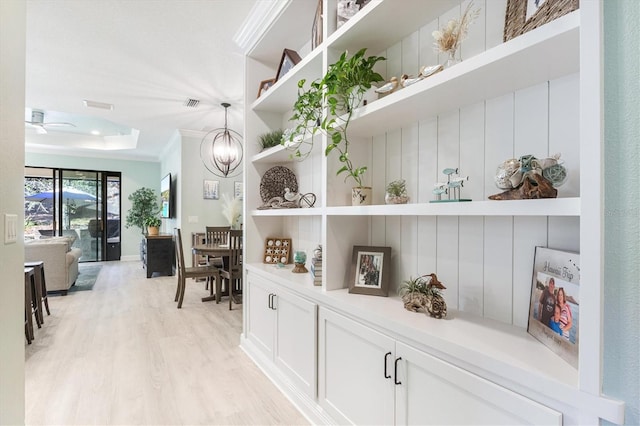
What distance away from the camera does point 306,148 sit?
7.59 feet

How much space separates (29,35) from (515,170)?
3.93m

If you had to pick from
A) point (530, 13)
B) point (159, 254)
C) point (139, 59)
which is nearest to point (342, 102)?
point (530, 13)

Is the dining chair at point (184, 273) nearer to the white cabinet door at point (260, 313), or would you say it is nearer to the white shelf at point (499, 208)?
the white cabinet door at point (260, 313)

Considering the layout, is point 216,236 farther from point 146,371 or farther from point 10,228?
point 10,228

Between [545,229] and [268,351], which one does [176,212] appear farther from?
[545,229]

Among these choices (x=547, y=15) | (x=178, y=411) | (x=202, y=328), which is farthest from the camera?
(x=202, y=328)

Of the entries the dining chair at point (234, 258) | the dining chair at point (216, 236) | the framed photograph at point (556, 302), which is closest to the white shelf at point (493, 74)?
the framed photograph at point (556, 302)

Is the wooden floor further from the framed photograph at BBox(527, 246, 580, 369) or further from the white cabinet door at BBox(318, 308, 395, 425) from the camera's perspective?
the framed photograph at BBox(527, 246, 580, 369)

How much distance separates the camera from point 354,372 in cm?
152

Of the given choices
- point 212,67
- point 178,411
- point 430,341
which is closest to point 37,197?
point 212,67

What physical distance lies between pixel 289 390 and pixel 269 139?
193 cm

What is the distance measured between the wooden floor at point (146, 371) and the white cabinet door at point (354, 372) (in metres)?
0.39

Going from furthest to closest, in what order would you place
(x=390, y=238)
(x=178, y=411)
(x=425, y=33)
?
(x=178, y=411), (x=390, y=238), (x=425, y=33)

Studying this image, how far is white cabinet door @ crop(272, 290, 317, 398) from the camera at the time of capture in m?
1.83
